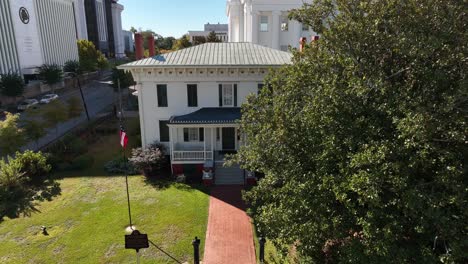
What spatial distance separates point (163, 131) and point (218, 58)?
691 centimetres

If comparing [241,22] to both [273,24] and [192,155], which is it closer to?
[273,24]

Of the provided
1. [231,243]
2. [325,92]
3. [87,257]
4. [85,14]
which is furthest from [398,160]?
[85,14]

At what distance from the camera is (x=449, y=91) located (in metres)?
7.47

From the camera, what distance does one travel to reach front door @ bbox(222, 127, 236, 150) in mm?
23438

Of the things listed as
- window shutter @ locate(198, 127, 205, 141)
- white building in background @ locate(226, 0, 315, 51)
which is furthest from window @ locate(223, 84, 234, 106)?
white building in background @ locate(226, 0, 315, 51)

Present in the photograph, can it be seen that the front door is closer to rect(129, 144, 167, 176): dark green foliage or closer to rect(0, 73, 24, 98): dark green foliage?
rect(129, 144, 167, 176): dark green foliage

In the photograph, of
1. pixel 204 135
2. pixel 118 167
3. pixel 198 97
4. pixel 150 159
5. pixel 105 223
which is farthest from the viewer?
pixel 118 167

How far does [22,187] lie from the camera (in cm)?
1027

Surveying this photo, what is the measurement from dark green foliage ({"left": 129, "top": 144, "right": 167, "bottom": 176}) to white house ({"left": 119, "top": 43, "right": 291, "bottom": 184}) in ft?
2.74

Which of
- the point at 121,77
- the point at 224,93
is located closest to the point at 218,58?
the point at 224,93

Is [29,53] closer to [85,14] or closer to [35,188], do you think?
[85,14]

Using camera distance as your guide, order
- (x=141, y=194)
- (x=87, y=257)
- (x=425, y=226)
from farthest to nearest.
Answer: (x=141, y=194) → (x=87, y=257) → (x=425, y=226)

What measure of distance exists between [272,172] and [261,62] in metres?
13.3

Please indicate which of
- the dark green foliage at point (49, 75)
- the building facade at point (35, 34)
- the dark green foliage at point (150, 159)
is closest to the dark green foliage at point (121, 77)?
the dark green foliage at point (49, 75)
